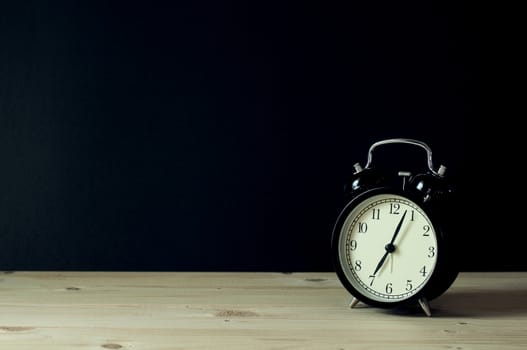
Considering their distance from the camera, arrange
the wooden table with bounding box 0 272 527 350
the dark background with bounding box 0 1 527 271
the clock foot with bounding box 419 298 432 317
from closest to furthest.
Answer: the wooden table with bounding box 0 272 527 350 < the clock foot with bounding box 419 298 432 317 < the dark background with bounding box 0 1 527 271

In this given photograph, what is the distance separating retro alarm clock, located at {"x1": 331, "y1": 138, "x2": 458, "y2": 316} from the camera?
5.02ft

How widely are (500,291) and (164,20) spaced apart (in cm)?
109

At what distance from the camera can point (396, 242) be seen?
1.57m

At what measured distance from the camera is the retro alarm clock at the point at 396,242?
153 centimetres

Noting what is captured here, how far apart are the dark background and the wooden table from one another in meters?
0.12

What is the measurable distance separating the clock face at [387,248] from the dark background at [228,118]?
0.38 m

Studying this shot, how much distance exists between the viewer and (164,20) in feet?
6.40

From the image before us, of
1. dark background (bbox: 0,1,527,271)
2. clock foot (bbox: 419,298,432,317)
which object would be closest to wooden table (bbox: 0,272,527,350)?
clock foot (bbox: 419,298,432,317)

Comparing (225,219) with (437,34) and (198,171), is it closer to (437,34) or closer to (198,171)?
(198,171)

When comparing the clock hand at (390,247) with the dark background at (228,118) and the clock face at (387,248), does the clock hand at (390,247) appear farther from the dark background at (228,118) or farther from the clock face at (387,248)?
the dark background at (228,118)

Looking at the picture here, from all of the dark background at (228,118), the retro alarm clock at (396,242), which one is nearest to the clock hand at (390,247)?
the retro alarm clock at (396,242)

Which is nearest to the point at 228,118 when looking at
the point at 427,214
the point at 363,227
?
the point at 363,227

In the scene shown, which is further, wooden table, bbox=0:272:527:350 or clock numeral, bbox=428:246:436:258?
clock numeral, bbox=428:246:436:258

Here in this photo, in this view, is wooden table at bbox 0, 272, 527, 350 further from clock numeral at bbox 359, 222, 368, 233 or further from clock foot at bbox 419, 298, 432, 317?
clock numeral at bbox 359, 222, 368, 233
